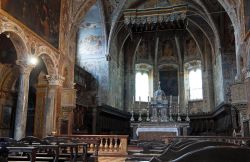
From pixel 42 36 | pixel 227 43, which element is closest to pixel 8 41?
pixel 42 36

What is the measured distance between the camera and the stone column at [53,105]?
543 inches

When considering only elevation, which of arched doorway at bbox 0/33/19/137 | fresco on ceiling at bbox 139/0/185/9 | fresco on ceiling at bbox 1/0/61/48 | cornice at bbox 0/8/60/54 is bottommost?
arched doorway at bbox 0/33/19/137

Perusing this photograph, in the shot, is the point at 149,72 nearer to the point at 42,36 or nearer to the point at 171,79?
the point at 171,79

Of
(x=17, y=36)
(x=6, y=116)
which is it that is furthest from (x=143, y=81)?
(x=17, y=36)

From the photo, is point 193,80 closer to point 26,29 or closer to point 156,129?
point 156,129

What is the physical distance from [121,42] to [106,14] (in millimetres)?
4242

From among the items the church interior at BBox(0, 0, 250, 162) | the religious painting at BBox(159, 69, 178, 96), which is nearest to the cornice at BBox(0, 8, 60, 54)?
the church interior at BBox(0, 0, 250, 162)

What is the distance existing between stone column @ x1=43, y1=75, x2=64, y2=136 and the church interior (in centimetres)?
5

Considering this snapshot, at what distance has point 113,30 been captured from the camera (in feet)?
71.5

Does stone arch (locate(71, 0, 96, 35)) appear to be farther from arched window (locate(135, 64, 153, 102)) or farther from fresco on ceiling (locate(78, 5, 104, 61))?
arched window (locate(135, 64, 153, 102))

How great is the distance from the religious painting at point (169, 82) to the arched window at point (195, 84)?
1.42 m

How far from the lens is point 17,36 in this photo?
1103 cm

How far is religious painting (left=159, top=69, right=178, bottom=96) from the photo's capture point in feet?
86.4

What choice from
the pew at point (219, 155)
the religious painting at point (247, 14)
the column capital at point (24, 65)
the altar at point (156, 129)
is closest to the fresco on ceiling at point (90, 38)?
the altar at point (156, 129)
